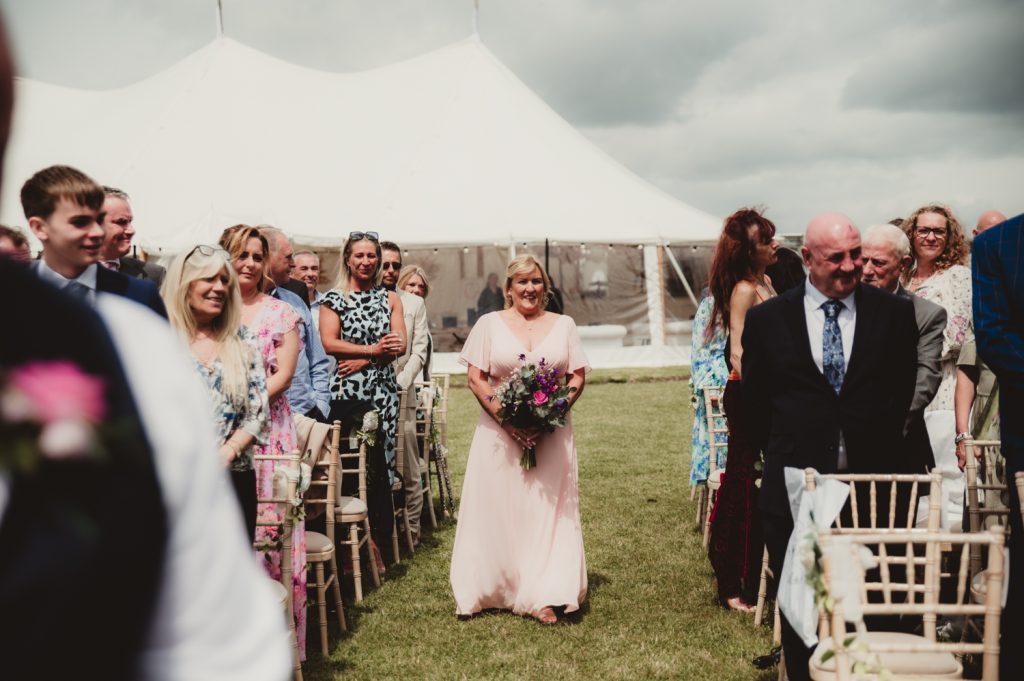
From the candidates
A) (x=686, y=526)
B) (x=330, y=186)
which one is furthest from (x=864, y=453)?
(x=330, y=186)

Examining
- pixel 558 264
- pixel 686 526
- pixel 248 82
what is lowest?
pixel 686 526

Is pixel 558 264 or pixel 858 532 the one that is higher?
pixel 558 264

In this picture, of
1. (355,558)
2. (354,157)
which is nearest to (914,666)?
(355,558)

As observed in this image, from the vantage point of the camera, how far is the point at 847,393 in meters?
4.40

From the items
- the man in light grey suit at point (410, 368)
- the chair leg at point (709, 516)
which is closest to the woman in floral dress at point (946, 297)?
the chair leg at point (709, 516)

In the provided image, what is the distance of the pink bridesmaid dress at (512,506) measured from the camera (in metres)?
6.47

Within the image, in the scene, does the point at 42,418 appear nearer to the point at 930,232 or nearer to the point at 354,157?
the point at 930,232

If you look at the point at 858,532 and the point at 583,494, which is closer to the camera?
the point at 858,532

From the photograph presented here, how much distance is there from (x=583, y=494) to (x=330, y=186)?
55.1ft

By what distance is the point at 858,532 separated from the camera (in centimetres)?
378

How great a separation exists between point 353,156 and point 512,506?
21.2 m

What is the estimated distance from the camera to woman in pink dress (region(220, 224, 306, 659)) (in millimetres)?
5156

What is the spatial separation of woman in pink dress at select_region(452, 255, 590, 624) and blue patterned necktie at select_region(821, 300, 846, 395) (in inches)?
87.2

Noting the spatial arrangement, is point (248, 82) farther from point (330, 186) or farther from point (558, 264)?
point (558, 264)
